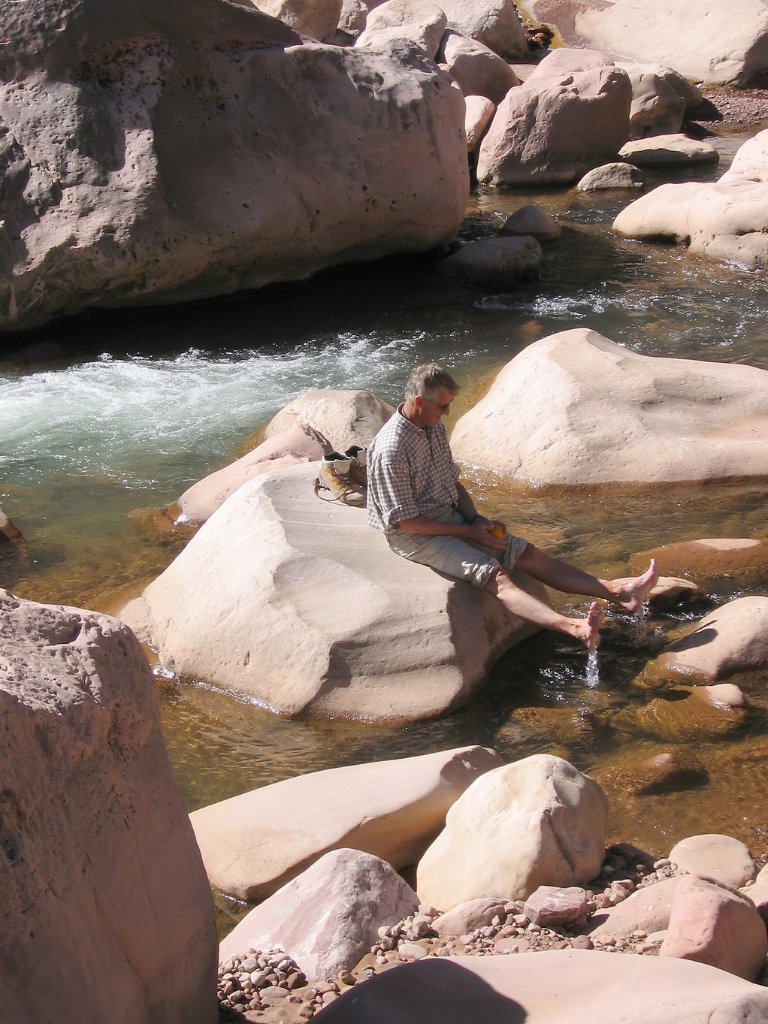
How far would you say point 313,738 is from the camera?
5234mm

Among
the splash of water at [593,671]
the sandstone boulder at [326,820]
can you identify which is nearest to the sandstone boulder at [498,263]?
the splash of water at [593,671]

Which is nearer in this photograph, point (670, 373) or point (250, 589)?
A: point (250, 589)

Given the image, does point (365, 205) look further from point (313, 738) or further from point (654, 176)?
point (313, 738)

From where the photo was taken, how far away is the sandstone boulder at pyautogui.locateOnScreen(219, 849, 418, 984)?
11.5 feet

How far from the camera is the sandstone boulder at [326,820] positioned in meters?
4.18

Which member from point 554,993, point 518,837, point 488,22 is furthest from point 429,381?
point 488,22

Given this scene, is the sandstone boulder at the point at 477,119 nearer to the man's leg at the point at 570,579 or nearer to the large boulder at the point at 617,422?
the large boulder at the point at 617,422

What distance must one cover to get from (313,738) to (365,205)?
688 cm

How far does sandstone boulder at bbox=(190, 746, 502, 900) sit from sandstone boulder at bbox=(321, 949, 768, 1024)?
3.74 feet

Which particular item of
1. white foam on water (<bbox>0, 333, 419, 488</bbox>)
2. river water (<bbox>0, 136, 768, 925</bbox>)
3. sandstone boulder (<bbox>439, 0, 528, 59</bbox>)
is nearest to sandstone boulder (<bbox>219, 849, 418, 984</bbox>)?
river water (<bbox>0, 136, 768, 925</bbox>)

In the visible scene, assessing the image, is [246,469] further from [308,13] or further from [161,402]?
→ [308,13]

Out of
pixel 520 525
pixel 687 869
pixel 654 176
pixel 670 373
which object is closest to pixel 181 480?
pixel 520 525

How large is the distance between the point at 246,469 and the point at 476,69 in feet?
38.8

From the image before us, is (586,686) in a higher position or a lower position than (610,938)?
lower
